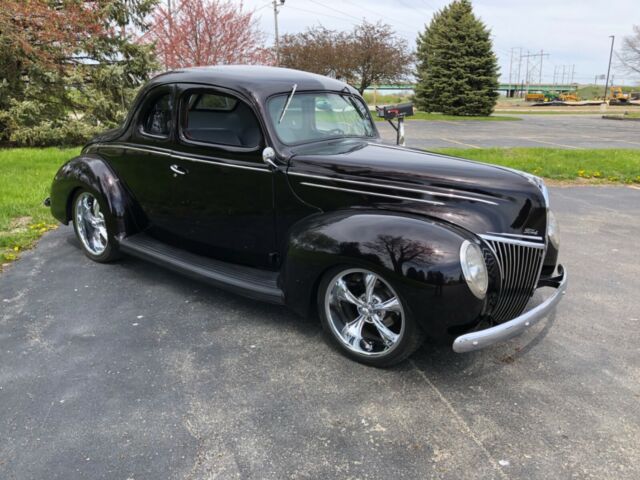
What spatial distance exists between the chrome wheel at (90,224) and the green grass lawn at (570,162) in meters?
8.17

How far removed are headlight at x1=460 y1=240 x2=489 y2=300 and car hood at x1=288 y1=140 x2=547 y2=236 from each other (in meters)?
0.20

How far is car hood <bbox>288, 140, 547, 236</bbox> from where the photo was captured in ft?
10.2

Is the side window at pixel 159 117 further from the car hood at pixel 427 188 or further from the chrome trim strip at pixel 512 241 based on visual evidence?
the chrome trim strip at pixel 512 241

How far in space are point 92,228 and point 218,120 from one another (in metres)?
2.00

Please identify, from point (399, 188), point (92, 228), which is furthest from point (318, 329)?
point (92, 228)

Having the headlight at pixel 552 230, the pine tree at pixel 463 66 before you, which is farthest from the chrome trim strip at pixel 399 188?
the pine tree at pixel 463 66

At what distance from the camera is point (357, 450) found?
255 centimetres

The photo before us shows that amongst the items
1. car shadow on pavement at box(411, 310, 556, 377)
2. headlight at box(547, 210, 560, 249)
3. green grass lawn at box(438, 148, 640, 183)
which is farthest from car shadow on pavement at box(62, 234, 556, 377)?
green grass lawn at box(438, 148, 640, 183)

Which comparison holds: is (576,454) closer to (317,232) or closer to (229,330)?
(317,232)

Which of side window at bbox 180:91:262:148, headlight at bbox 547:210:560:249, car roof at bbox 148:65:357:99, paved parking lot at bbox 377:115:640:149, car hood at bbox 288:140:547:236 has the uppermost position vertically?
car roof at bbox 148:65:357:99

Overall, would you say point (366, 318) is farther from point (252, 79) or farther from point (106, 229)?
point (106, 229)

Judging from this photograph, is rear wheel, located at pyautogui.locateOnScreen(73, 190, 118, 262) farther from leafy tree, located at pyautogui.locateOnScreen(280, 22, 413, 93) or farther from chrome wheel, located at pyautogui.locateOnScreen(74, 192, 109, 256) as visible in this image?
leafy tree, located at pyautogui.locateOnScreen(280, 22, 413, 93)

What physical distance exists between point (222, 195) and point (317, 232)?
1065 millimetres

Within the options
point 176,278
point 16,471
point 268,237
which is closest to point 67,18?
point 176,278
